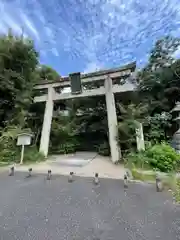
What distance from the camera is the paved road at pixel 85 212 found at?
228 cm

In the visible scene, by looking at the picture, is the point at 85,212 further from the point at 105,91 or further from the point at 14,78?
the point at 14,78

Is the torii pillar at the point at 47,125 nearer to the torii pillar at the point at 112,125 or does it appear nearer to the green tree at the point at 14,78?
the green tree at the point at 14,78

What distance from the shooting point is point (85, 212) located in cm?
294

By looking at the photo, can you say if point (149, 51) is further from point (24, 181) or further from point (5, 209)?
Answer: point (5, 209)

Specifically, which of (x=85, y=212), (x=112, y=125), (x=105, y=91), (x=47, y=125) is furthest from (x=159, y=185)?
(x=47, y=125)

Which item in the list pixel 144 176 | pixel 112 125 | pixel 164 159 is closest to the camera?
pixel 144 176

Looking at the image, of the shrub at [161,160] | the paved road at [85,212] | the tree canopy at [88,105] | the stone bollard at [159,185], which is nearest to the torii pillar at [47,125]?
the tree canopy at [88,105]

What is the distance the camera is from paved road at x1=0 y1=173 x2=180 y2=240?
2283 mm

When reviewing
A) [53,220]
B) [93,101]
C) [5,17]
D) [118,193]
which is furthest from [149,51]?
[53,220]

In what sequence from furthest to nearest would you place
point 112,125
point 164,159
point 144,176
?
point 112,125 → point 164,159 → point 144,176

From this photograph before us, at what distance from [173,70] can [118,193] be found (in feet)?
28.0

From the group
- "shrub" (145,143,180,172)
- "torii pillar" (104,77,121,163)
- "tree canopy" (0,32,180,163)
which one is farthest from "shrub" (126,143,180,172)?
"torii pillar" (104,77,121,163)

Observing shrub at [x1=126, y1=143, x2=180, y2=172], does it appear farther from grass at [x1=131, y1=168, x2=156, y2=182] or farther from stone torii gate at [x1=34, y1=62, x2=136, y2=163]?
stone torii gate at [x1=34, y1=62, x2=136, y2=163]

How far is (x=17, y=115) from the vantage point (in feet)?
27.5
